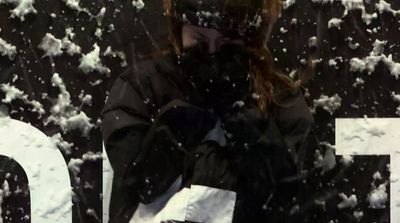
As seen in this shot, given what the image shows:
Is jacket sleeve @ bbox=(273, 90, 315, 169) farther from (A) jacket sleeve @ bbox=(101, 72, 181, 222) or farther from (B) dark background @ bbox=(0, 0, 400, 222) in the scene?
(A) jacket sleeve @ bbox=(101, 72, 181, 222)

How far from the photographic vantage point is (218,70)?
62 centimetres

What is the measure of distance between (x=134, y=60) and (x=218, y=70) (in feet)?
0.33

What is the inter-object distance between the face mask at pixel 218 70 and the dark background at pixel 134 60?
0.05 metres

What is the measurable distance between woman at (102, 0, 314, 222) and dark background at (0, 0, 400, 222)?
26 mm

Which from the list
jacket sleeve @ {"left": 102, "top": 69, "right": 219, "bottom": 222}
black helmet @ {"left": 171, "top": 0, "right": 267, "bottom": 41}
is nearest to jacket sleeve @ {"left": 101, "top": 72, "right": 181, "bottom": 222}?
jacket sleeve @ {"left": 102, "top": 69, "right": 219, "bottom": 222}

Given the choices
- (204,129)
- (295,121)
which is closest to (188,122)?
(204,129)

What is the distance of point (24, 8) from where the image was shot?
2.15 feet

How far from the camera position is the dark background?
0.65 metres

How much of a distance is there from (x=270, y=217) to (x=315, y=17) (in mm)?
239

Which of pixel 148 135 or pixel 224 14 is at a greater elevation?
pixel 224 14

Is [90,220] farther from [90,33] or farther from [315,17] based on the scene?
[315,17]

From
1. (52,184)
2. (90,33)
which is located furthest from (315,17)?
(52,184)

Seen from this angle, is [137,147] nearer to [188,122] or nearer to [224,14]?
[188,122]

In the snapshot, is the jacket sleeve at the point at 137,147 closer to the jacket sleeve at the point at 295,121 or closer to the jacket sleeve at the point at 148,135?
the jacket sleeve at the point at 148,135
